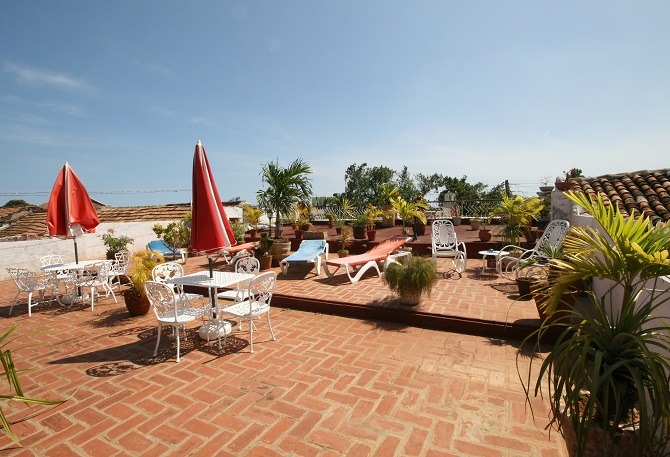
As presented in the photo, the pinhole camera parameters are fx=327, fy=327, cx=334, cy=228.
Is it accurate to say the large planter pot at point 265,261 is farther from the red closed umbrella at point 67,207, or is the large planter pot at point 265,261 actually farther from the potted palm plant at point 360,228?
the red closed umbrella at point 67,207

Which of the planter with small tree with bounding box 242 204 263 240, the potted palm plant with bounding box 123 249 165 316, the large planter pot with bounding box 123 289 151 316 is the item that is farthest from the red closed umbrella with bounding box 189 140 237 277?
the planter with small tree with bounding box 242 204 263 240

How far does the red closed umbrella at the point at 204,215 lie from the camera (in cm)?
393

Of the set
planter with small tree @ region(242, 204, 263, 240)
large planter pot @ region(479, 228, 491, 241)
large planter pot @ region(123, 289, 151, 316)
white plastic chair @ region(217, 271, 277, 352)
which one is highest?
planter with small tree @ region(242, 204, 263, 240)

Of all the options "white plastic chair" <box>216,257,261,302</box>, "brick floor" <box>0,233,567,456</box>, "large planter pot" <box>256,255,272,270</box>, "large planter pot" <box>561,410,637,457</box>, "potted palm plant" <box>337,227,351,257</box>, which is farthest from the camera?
"potted palm plant" <box>337,227,351,257</box>

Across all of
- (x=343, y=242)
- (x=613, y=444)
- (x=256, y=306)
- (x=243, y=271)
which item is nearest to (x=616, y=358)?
(x=613, y=444)

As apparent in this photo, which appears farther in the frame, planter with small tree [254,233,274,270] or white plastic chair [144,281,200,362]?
planter with small tree [254,233,274,270]

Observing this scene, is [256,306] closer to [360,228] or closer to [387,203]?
[360,228]

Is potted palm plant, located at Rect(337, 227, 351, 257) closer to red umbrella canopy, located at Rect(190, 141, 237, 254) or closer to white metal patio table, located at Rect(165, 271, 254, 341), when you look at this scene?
white metal patio table, located at Rect(165, 271, 254, 341)

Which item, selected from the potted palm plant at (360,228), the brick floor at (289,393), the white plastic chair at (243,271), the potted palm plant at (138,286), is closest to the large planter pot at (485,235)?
the potted palm plant at (360,228)

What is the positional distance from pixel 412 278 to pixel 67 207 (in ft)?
19.4

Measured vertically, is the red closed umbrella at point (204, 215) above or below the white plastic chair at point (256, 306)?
above

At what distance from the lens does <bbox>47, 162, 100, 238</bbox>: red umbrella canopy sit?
5694 mm

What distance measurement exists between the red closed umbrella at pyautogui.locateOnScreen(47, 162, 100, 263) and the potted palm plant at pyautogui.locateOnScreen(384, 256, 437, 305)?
217 inches

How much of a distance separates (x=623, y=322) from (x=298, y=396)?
2372 mm
